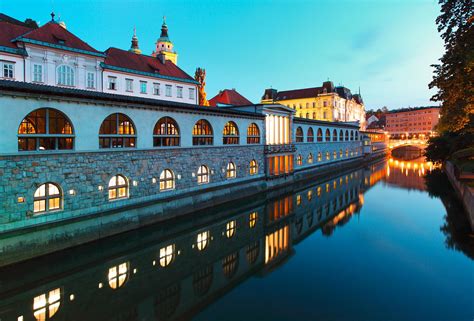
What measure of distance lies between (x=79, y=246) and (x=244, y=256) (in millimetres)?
8329

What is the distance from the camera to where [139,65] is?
4288 cm

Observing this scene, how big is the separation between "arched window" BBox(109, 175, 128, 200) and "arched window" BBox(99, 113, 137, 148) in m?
1.92

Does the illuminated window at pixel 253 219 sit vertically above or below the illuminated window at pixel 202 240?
above

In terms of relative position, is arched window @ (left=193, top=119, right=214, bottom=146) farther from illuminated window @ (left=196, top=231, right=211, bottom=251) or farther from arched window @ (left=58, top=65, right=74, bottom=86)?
arched window @ (left=58, top=65, right=74, bottom=86)

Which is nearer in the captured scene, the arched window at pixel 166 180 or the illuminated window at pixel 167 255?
the illuminated window at pixel 167 255

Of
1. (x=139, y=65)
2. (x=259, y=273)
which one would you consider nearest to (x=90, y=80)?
(x=139, y=65)

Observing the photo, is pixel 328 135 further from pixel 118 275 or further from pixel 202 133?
pixel 118 275

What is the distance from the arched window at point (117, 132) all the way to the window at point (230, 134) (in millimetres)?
9708

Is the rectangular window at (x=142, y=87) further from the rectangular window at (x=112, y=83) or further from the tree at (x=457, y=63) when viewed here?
the tree at (x=457, y=63)

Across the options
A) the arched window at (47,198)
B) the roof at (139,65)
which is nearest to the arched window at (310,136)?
the roof at (139,65)

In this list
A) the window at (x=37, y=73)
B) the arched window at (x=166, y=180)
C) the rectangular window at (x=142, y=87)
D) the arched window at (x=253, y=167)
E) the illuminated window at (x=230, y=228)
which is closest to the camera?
the illuminated window at (x=230, y=228)

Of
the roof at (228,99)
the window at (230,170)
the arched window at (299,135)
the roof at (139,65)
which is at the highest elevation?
the roof at (139,65)

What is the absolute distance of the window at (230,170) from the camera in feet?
90.2

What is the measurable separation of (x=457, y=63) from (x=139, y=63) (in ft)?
121
